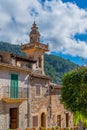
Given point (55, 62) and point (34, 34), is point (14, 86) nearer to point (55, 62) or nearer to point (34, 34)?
point (34, 34)

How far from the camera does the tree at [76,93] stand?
22.5 m

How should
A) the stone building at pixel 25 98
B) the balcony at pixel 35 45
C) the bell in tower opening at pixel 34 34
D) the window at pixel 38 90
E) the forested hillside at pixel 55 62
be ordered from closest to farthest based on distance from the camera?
the stone building at pixel 25 98
the window at pixel 38 90
the balcony at pixel 35 45
the bell in tower opening at pixel 34 34
the forested hillside at pixel 55 62

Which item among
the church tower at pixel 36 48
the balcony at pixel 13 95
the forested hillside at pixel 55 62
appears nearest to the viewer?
the balcony at pixel 13 95

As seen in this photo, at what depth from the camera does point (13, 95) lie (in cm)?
2645

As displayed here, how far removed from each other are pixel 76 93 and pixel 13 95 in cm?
656

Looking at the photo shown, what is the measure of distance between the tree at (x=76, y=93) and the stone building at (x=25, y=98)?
5221mm

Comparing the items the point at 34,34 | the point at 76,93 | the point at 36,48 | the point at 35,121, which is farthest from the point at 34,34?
the point at 76,93

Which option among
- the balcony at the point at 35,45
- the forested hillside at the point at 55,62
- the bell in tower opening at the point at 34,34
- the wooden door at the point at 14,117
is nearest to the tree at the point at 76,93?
the wooden door at the point at 14,117

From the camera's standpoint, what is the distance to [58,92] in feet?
117

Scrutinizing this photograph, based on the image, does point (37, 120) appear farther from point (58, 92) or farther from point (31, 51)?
point (31, 51)

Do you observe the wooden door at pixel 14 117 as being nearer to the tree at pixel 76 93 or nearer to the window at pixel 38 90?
the window at pixel 38 90

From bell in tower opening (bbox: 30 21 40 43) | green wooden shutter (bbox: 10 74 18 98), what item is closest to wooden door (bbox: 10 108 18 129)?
green wooden shutter (bbox: 10 74 18 98)

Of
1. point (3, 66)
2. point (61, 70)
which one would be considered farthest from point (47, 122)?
point (61, 70)

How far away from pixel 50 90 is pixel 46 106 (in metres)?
2.06
